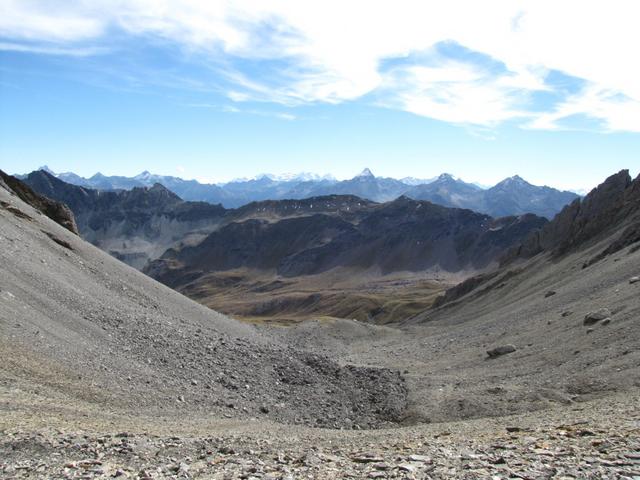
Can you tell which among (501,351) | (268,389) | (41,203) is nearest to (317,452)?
(268,389)

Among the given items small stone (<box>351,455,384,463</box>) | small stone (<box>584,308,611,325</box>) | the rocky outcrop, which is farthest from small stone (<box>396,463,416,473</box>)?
the rocky outcrop

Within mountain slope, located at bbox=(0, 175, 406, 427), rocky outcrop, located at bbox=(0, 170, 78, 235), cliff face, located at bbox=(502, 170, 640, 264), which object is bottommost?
mountain slope, located at bbox=(0, 175, 406, 427)

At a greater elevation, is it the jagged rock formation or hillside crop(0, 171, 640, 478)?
the jagged rock formation

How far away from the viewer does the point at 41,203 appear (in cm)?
6950

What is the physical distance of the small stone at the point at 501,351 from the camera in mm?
45656

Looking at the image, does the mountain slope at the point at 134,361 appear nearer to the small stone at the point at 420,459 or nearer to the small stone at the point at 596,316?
the small stone at the point at 420,459

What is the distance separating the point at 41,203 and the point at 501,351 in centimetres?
5651

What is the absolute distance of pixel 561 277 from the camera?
74312mm

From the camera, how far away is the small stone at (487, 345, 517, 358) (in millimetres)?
45656

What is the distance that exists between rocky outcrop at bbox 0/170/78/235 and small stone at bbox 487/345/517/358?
167 feet

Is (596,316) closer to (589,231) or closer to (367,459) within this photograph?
(367,459)

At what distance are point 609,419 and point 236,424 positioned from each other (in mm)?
15042

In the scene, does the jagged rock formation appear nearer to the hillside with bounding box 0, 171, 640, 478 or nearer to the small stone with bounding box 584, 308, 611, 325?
the hillside with bounding box 0, 171, 640, 478

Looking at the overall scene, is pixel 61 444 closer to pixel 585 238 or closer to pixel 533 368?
pixel 533 368
